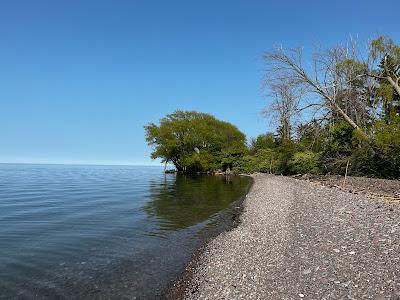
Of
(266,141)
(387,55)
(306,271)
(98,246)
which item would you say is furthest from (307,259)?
(266,141)

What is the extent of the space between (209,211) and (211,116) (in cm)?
7243

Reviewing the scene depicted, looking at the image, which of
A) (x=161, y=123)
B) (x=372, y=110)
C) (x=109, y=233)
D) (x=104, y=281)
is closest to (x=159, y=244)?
(x=109, y=233)

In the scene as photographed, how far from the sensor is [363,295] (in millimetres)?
6633

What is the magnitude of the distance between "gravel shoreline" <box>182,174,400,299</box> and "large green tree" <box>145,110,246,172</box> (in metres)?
70.6

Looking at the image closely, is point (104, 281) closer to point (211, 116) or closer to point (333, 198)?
point (333, 198)

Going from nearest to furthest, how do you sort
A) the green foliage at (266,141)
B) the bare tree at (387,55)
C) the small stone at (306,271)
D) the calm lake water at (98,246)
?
the small stone at (306,271), the calm lake water at (98,246), the bare tree at (387,55), the green foliage at (266,141)

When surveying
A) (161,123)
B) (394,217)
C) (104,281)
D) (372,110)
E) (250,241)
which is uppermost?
(161,123)

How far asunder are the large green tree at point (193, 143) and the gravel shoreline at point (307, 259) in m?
70.6

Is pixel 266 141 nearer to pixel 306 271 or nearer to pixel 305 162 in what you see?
pixel 305 162

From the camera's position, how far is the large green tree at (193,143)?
85.9 m

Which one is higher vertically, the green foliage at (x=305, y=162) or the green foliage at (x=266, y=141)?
the green foliage at (x=266, y=141)

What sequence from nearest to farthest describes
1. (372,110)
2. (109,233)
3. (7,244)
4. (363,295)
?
(363,295) < (7,244) < (109,233) < (372,110)

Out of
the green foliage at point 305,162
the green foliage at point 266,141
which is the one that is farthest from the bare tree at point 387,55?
the green foliage at point 266,141

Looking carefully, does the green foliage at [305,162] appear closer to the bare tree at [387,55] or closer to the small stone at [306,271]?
the bare tree at [387,55]
